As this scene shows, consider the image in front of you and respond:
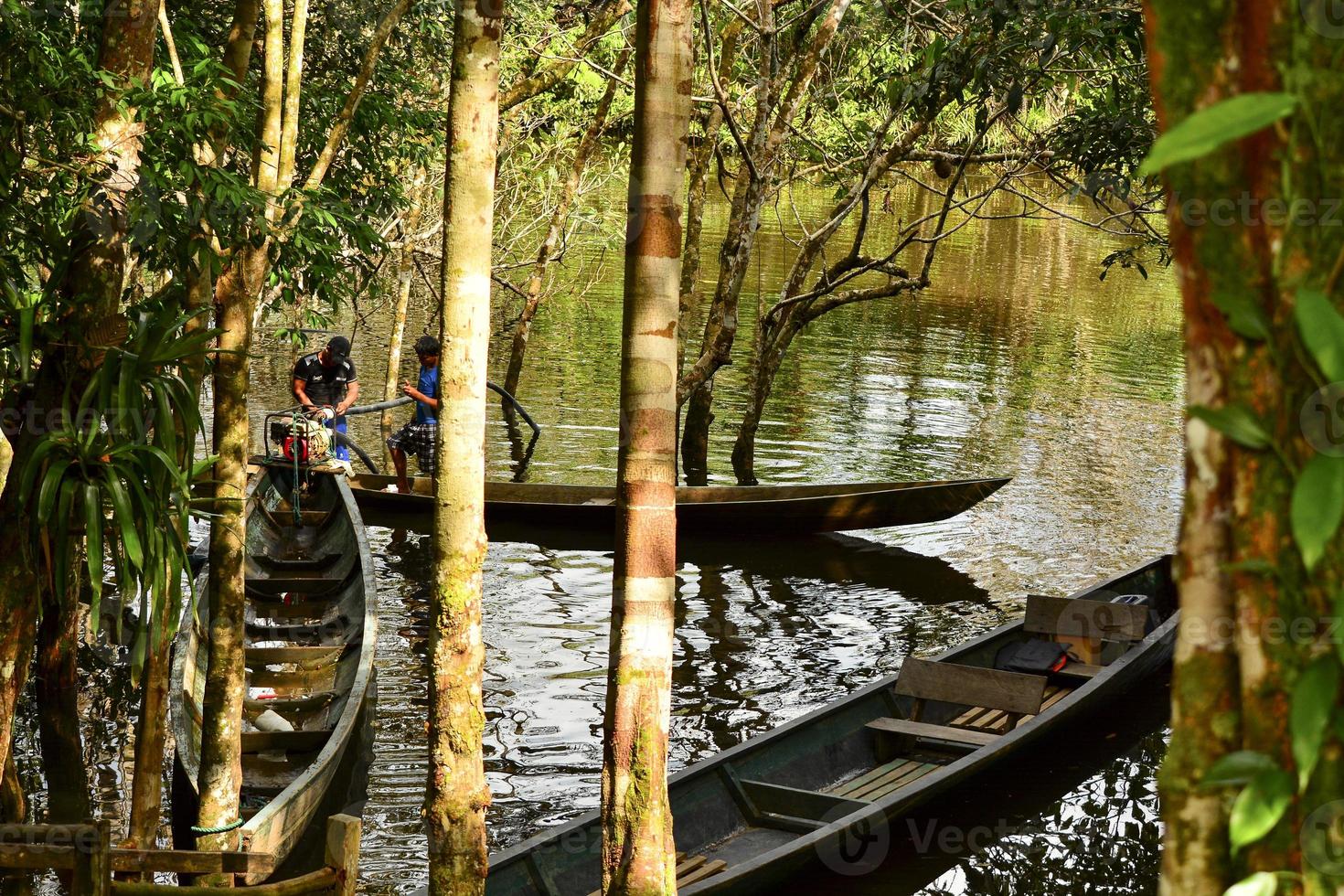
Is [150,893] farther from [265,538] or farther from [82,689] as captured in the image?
[265,538]

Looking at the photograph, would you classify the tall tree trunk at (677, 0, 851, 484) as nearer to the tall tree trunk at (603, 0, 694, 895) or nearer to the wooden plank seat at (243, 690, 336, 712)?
the wooden plank seat at (243, 690, 336, 712)

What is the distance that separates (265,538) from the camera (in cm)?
1175

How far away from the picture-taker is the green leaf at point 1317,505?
3.52 ft

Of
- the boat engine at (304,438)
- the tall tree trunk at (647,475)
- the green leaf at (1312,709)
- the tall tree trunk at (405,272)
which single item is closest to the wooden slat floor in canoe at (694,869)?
the tall tree trunk at (647,475)

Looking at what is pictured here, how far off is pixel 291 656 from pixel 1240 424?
337 inches

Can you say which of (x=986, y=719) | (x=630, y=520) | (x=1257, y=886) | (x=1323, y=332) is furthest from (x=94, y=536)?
(x=986, y=719)

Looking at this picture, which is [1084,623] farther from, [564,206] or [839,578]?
[564,206]

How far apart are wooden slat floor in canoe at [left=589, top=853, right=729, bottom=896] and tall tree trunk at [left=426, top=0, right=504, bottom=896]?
1441 millimetres

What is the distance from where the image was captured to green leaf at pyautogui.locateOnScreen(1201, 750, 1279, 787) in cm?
120

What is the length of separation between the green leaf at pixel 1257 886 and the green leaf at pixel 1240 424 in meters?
0.40

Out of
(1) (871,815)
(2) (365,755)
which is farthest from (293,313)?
(1) (871,815)

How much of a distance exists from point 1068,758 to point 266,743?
17.9 ft

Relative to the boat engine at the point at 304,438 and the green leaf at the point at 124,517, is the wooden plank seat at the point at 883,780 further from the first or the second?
the boat engine at the point at 304,438

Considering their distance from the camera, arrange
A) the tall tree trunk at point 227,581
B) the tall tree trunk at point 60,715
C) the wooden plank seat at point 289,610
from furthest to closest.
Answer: the wooden plank seat at point 289,610 → the tall tree trunk at point 60,715 → the tall tree trunk at point 227,581
